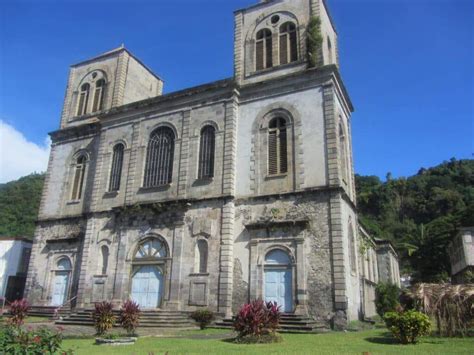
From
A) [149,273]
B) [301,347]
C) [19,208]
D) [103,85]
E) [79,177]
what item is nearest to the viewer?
[301,347]

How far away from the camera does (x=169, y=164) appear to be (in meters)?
21.5

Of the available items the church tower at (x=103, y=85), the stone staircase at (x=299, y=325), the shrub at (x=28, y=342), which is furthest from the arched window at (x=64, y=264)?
the shrub at (x=28, y=342)

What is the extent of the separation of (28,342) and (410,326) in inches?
366

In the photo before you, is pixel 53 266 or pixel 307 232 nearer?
pixel 307 232

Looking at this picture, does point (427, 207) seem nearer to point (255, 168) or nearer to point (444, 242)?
point (444, 242)

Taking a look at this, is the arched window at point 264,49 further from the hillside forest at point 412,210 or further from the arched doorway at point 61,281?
the arched doorway at point 61,281

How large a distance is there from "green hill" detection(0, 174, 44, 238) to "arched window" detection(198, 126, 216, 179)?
3059 centimetres

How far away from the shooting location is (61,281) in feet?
73.9

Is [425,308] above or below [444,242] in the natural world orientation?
below

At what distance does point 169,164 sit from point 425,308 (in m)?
13.7

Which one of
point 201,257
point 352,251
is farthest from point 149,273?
point 352,251

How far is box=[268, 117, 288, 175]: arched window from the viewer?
741 inches

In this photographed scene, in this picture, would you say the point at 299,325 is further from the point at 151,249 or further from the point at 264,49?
the point at 264,49

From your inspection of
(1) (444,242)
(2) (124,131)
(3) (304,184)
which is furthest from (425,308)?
(1) (444,242)
